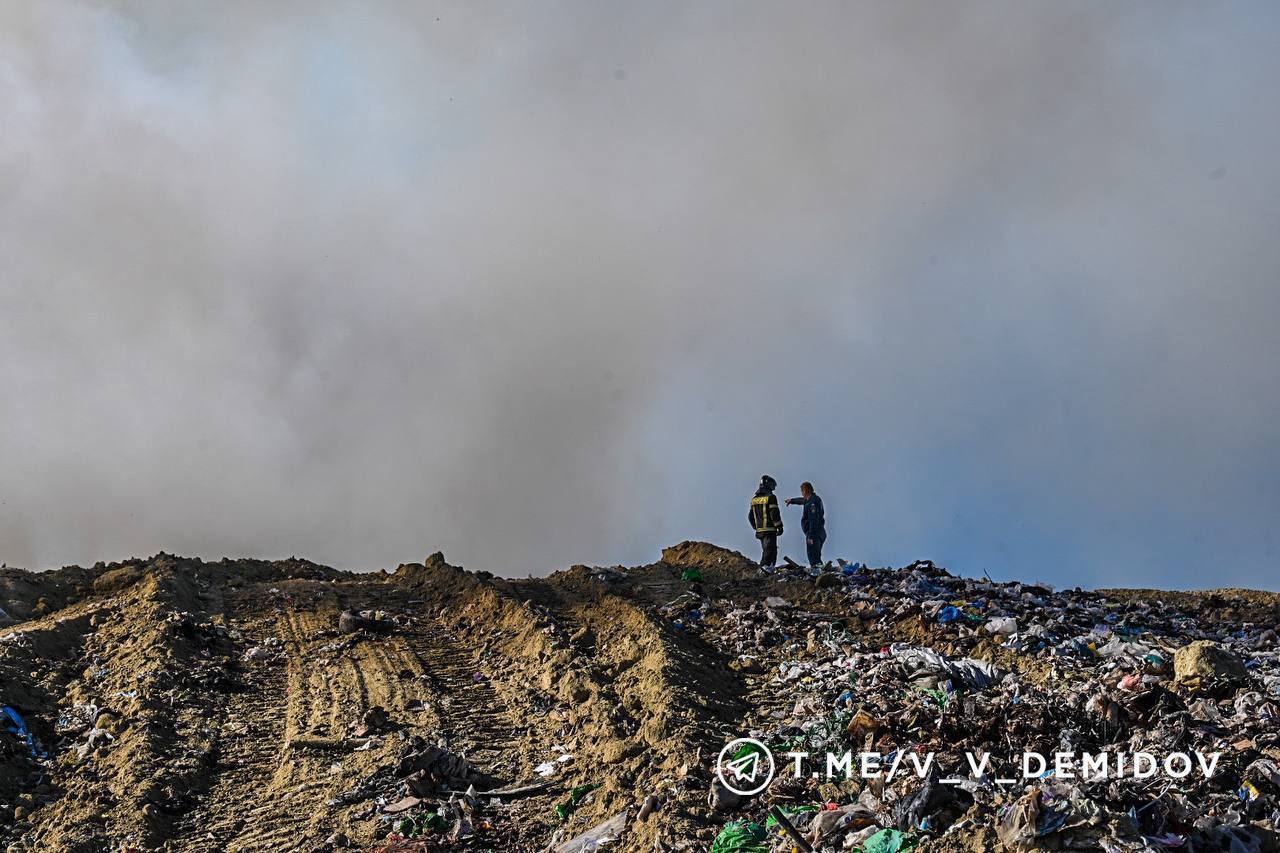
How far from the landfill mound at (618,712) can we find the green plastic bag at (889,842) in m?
0.02

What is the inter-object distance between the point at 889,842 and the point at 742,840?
1146 millimetres

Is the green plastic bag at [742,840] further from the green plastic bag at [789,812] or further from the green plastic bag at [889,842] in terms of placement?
the green plastic bag at [889,842]

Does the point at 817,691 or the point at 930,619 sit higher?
the point at 930,619

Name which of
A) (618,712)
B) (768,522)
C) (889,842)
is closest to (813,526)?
(768,522)

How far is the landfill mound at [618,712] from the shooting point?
7723 millimetres

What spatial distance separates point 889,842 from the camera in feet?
22.8

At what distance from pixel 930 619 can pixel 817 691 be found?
11.3ft

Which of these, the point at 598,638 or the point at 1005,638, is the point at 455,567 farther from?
the point at 1005,638

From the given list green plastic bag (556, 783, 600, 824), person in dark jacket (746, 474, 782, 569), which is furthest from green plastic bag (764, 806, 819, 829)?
person in dark jacket (746, 474, 782, 569)

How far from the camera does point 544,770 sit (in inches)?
392

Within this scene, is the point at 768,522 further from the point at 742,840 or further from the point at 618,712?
the point at 742,840

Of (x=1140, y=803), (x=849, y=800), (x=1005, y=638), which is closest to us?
(x=1140, y=803)

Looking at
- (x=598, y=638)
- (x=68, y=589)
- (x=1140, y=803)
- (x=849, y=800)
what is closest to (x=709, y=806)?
(x=849, y=800)

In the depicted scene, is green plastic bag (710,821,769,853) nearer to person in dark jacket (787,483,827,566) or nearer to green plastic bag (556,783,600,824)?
green plastic bag (556,783,600,824)
